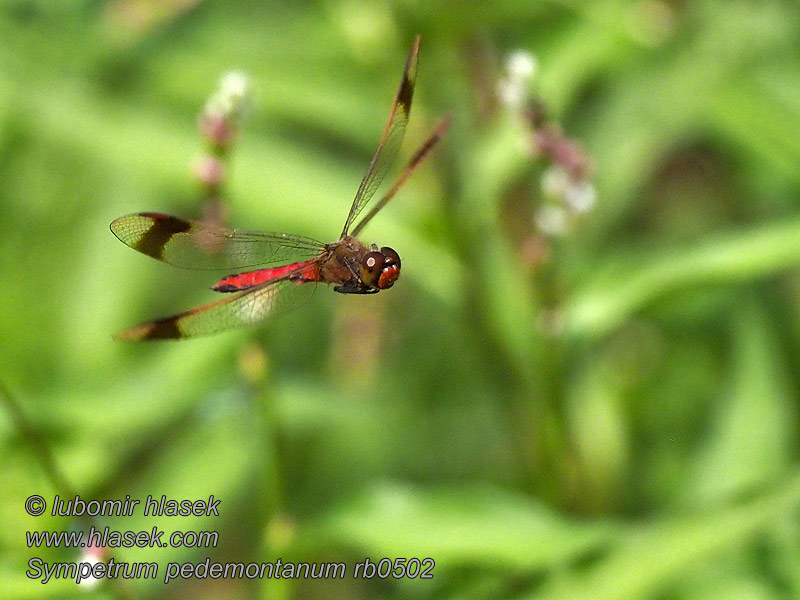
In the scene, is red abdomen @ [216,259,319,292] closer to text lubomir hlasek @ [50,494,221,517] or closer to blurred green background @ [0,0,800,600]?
blurred green background @ [0,0,800,600]

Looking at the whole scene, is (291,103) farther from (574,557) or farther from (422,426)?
(574,557)

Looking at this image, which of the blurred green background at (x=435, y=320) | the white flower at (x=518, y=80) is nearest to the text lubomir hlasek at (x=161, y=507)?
the blurred green background at (x=435, y=320)

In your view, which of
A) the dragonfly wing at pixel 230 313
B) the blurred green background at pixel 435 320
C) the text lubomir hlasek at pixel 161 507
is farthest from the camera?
the text lubomir hlasek at pixel 161 507

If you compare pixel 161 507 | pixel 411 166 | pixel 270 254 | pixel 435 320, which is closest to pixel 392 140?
pixel 411 166

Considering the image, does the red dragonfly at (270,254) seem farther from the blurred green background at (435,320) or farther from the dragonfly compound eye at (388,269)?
the blurred green background at (435,320)

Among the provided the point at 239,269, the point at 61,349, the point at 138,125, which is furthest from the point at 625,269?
the point at 61,349

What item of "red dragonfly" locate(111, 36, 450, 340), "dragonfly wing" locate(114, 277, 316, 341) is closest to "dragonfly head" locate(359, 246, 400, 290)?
"red dragonfly" locate(111, 36, 450, 340)
